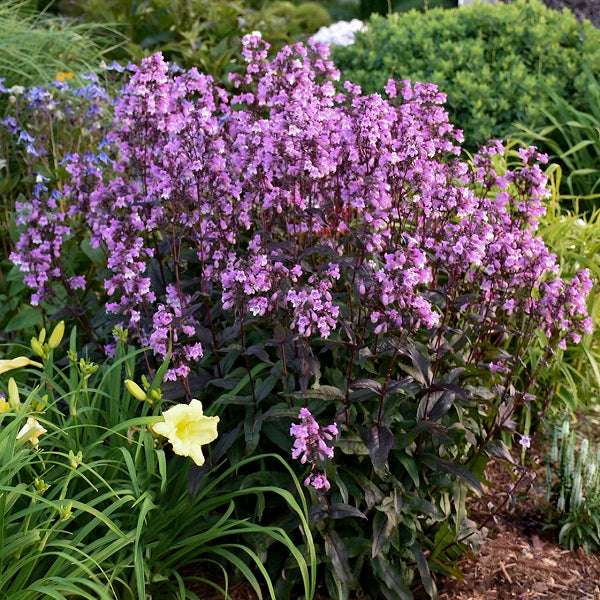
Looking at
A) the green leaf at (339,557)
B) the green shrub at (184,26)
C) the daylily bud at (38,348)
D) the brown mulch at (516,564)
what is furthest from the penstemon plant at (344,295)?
the green shrub at (184,26)

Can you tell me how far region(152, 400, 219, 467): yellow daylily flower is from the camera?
7.52ft

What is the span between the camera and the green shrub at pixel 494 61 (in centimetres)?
561

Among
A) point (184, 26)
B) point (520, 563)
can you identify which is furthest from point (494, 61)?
point (520, 563)

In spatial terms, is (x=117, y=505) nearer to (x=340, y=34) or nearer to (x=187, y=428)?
(x=187, y=428)

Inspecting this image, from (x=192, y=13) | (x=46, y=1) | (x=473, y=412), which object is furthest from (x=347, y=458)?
(x=46, y=1)

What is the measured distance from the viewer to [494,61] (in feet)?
19.0

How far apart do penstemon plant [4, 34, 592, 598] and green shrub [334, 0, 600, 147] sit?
2.70 metres

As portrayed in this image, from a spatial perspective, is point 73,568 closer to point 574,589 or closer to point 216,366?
point 216,366

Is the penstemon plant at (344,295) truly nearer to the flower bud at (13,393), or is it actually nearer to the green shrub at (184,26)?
the flower bud at (13,393)

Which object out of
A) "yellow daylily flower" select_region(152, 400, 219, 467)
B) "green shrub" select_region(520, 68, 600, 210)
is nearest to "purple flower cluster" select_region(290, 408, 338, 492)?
"yellow daylily flower" select_region(152, 400, 219, 467)

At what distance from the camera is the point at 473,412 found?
9.76 ft

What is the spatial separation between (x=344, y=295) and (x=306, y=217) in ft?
0.99

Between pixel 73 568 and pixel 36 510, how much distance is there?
243mm

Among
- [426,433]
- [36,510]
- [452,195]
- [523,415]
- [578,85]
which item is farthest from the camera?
[578,85]
